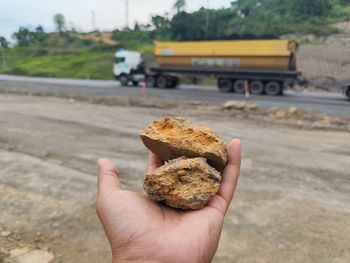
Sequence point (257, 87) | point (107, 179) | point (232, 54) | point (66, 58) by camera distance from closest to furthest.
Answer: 1. point (107, 179)
2. point (257, 87)
3. point (232, 54)
4. point (66, 58)

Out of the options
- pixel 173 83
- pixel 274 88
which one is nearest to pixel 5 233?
pixel 274 88

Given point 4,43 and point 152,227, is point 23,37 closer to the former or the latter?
point 4,43

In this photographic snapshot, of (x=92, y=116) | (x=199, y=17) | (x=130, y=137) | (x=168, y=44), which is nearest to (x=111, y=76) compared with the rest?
(x=199, y=17)

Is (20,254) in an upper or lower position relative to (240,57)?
lower

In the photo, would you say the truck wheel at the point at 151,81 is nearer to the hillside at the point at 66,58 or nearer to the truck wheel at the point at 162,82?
the truck wheel at the point at 162,82

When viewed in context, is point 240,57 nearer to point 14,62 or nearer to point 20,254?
point 20,254

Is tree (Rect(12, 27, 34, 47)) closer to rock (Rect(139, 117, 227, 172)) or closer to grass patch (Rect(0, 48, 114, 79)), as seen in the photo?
grass patch (Rect(0, 48, 114, 79))
